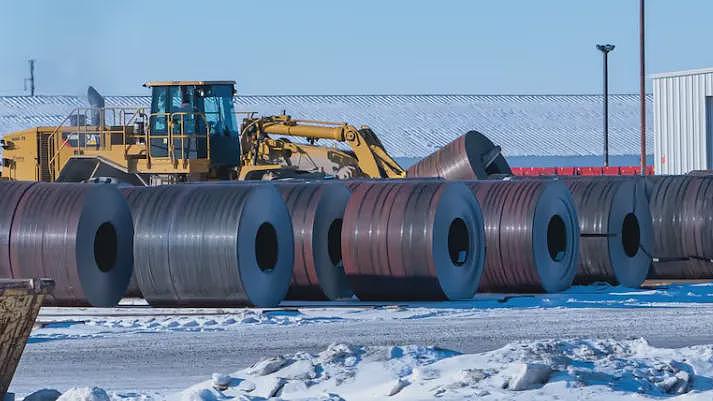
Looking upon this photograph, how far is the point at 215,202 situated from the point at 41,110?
6156 centimetres

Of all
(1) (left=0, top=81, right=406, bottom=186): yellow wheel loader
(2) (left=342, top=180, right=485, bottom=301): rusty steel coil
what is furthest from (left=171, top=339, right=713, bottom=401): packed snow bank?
(1) (left=0, top=81, right=406, bottom=186): yellow wheel loader

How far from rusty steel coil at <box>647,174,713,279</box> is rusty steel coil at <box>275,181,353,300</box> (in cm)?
623

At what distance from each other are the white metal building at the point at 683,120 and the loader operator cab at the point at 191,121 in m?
15.1

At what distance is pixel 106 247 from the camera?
21109 mm

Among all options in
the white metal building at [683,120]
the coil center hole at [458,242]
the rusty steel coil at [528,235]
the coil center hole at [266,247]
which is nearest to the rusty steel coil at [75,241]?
the coil center hole at [266,247]

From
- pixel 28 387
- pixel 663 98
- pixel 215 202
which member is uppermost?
pixel 663 98

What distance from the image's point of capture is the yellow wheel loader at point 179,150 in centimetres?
3266

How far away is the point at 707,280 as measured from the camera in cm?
2542

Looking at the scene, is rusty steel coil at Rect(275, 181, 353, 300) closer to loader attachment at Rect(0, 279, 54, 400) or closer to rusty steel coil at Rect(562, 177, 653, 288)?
rusty steel coil at Rect(562, 177, 653, 288)

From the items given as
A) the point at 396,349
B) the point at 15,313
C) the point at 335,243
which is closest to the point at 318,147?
the point at 335,243

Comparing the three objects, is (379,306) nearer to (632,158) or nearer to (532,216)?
(532,216)

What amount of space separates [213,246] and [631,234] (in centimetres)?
800

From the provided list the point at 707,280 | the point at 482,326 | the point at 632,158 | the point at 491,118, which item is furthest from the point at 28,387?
the point at 491,118

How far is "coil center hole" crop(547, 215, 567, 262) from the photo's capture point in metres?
22.9
